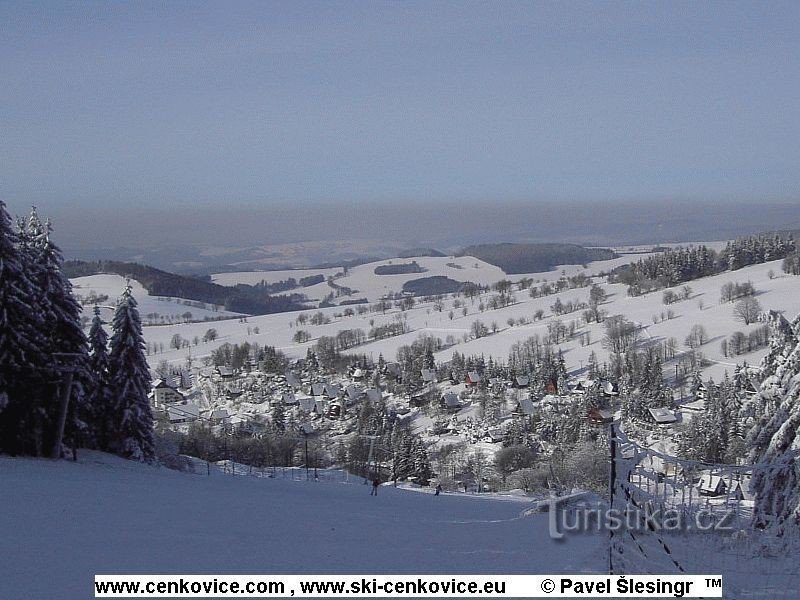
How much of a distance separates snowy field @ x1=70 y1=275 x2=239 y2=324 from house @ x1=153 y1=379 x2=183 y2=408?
4786cm

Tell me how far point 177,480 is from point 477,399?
58389 mm

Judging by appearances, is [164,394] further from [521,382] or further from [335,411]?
[521,382]

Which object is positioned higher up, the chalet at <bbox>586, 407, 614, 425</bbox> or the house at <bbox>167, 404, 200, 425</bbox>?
the chalet at <bbox>586, 407, 614, 425</bbox>

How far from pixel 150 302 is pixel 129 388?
122967 millimetres

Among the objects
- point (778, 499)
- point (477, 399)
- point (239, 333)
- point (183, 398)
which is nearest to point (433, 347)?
point (477, 399)

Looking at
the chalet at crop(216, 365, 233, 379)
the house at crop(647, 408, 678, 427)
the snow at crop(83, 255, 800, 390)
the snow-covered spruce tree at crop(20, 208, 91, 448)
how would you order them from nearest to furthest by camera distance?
the snow-covered spruce tree at crop(20, 208, 91, 448) < the house at crop(647, 408, 678, 427) < the snow at crop(83, 255, 800, 390) < the chalet at crop(216, 365, 233, 379)

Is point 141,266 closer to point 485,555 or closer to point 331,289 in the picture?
point 331,289

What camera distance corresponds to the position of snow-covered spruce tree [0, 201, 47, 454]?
17.3m

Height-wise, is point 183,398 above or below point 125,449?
below

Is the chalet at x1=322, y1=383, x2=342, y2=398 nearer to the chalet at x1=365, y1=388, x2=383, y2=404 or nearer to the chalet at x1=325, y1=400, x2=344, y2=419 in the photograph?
the chalet at x1=325, y1=400, x2=344, y2=419

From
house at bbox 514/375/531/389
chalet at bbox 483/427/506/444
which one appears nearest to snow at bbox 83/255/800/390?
house at bbox 514/375/531/389

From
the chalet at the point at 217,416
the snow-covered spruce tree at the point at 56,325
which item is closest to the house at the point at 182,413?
the chalet at the point at 217,416

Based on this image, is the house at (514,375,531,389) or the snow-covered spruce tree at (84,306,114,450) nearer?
the snow-covered spruce tree at (84,306,114,450)

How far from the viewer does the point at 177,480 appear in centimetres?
1571
